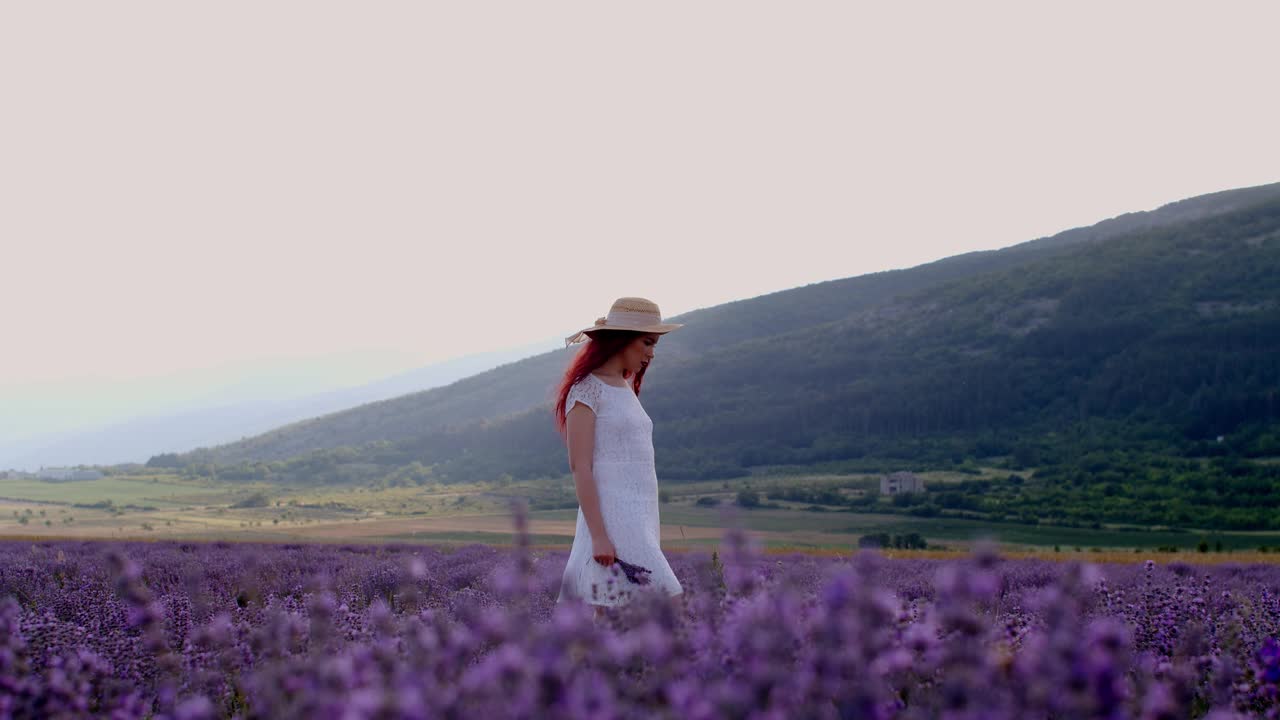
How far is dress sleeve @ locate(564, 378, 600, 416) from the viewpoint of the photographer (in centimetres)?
419

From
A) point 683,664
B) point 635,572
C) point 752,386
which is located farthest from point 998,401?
point 683,664

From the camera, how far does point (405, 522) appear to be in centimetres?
2675

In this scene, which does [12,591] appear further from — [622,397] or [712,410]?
[712,410]

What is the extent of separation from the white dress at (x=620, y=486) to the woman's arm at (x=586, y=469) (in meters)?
0.04

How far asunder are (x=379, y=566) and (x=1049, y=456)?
62.3 m

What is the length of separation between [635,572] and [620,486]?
40 centimetres

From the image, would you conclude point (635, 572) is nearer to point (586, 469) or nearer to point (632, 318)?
point (586, 469)

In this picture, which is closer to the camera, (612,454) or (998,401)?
(612,454)

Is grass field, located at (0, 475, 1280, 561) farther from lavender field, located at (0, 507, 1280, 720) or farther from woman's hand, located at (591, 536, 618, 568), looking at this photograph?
lavender field, located at (0, 507, 1280, 720)

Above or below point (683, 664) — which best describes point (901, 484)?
below

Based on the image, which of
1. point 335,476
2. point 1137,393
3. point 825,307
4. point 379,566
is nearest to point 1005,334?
point 1137,393

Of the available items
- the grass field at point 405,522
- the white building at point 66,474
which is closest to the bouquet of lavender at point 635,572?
the grass field at point 405,522

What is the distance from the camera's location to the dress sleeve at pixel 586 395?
4.19m

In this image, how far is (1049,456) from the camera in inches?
2477
